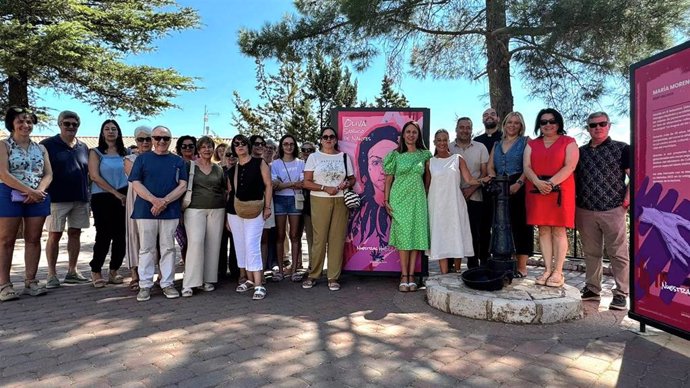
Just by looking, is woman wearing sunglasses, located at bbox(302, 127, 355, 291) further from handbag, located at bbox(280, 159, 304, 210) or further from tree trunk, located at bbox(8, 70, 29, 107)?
tree trunk, located at bbox(8, 70, 29, 107)

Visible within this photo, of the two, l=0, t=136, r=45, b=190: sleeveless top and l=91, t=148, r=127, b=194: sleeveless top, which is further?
l=91, t=148, r=127, b=194: sleeveless top

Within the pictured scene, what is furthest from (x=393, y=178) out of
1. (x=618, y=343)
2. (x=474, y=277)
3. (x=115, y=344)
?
(x=115, y=344)

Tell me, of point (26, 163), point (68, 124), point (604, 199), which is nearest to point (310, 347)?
point (604, 199)

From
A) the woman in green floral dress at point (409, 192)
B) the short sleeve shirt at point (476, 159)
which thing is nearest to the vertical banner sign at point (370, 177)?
the woman in green floral dress at point (409, 192)

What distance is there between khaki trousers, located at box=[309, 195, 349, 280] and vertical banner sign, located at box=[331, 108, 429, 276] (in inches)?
14.1

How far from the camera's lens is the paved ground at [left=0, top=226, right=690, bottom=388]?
2672mm

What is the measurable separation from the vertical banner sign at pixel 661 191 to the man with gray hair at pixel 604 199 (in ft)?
2.12

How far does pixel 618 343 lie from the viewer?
3.29 metres

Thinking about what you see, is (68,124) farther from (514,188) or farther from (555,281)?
(555,281)

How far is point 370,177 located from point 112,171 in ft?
10.4

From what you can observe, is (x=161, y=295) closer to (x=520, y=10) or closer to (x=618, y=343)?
(x=618, y=343)

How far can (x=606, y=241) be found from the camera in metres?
4.25

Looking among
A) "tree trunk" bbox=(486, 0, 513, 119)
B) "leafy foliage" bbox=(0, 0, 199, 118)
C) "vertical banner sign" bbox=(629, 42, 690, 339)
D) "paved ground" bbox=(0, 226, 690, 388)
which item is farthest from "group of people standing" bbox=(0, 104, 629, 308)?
"leafy foliage" bbox=(0, 0, 199, 118)

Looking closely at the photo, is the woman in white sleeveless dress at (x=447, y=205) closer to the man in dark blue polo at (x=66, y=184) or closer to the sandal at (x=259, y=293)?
the sandal at (x=259, y=293)
